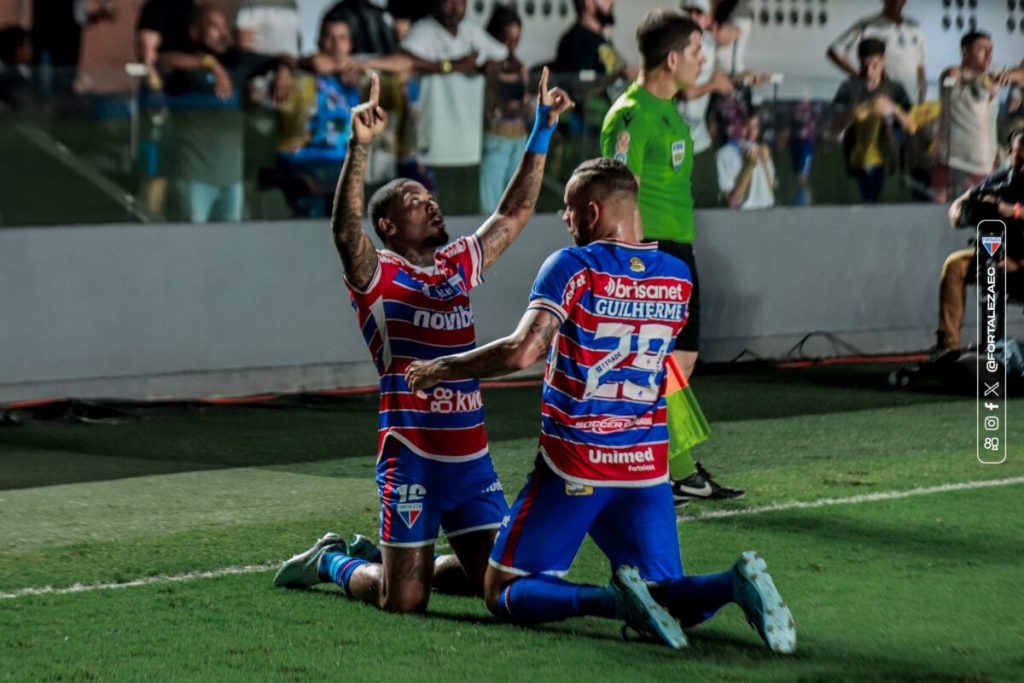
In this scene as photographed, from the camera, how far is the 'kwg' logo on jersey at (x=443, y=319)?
6.42 metres

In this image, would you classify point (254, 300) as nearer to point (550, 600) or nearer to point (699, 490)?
point (699, 490)

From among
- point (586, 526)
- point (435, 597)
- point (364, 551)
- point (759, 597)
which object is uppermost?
point (586, 526)

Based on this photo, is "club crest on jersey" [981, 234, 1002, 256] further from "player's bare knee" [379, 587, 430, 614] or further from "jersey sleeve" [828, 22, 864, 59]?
Result: "player's bare knee" [379, 587, 430, 614]

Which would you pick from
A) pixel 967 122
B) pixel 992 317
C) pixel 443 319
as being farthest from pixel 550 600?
pixel 967 122

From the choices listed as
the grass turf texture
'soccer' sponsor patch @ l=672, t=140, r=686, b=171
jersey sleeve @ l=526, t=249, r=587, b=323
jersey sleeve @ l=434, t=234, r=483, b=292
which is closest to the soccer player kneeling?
jersey sleeve @ l=526, t=249, r=587, b=323

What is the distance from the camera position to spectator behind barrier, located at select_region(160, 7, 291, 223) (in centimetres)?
1173

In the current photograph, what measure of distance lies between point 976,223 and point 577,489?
7.35 meters

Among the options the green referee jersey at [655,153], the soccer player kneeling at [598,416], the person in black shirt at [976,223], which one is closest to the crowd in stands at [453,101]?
the person in black shirt at [976,223]

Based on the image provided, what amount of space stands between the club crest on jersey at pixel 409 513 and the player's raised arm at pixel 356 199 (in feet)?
2.50

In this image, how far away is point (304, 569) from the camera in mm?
6594

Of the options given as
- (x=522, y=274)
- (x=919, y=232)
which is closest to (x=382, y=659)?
(x=522, y=274)

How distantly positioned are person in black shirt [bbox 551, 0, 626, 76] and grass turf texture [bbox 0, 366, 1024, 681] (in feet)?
9.27

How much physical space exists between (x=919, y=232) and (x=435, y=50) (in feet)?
14.6

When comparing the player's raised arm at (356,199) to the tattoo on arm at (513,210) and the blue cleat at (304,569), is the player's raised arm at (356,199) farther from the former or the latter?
the blue cleat at (304,569)
